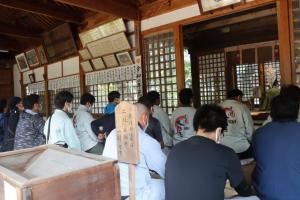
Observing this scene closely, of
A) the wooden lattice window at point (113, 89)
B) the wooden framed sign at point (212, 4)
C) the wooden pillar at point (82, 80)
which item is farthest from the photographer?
the wooden pillar at point (82, 80)

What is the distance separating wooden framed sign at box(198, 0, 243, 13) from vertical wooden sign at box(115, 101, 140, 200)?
2872mm

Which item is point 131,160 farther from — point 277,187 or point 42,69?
point 42,69

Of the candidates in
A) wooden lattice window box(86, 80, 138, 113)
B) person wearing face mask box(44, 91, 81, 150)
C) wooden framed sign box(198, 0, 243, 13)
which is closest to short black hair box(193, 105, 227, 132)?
person wearing face mask box(44, 91, 81, 150)

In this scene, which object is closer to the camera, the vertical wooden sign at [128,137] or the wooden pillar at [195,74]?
the vertical wooden sign at [128,137]

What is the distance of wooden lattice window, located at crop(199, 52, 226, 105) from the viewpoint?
8352mm

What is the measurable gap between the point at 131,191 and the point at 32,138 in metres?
1.98

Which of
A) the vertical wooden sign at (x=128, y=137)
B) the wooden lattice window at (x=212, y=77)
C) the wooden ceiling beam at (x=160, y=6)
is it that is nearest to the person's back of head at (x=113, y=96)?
the wooden ceiling beam at (x=160, y=6)

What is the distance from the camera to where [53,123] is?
11.2 ft

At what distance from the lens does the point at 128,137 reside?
6.64 ft

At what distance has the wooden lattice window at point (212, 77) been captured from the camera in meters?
8.35

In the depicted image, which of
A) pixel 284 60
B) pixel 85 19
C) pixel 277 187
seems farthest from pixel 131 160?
pixel 85 19

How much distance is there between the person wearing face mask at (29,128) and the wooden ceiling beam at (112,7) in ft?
6.90

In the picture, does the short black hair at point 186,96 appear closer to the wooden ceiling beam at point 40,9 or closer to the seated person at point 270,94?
the seated person at point 270,94

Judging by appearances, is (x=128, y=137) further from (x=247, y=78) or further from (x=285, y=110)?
(x=247, y=78)
